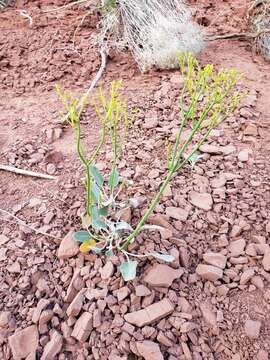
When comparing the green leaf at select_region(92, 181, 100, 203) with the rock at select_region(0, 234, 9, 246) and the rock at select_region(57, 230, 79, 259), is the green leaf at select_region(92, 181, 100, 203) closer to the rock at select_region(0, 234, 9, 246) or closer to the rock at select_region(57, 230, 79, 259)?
the rock at select_region(57, 230, 79, 259)

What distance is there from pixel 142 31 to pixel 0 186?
178cm

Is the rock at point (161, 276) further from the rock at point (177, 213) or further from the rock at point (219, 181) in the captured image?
the rock at point (219, 181)

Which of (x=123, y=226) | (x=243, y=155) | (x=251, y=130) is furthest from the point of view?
(x=251, y=130)

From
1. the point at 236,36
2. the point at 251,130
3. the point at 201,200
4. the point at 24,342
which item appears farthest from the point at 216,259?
the point at 236,36

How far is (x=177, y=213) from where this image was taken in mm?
1840

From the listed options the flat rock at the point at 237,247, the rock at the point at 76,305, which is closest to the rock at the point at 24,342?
the rock at the point at 76,305

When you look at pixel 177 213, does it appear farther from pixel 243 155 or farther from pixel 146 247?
pixel 243 155

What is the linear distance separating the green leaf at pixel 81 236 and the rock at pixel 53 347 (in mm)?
353

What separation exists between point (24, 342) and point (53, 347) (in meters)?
0.11

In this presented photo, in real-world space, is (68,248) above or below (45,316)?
above

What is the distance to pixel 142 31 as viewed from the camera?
314cm

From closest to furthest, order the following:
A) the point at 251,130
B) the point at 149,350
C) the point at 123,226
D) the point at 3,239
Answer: the point at 149,350 < the point at 123,226 < the point at 3,239 < the point at 251,130

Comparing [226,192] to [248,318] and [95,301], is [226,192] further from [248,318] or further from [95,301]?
[95,301]

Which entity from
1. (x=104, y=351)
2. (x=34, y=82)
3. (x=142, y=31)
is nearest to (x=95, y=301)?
(x=104, y=351)
